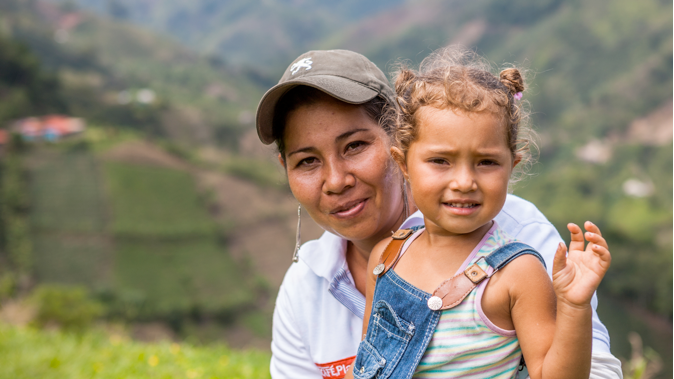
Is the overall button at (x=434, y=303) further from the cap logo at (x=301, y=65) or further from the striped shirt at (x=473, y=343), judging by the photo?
the cap logo at (x=301, y=65)

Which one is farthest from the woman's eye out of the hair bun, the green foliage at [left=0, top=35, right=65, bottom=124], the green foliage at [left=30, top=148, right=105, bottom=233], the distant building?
the green foliage at [left=0, top=35, right=65, bottom=124]

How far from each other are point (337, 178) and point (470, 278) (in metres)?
0.50

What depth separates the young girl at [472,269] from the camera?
106 centimetres

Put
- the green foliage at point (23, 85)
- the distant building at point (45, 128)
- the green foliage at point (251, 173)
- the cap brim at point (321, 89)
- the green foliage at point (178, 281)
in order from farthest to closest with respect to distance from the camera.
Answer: the green foliage at point (251, 173)
the green foliage at point (23, 85)
the distant building at point (45, 128)
the green foliage at point (178, 281)
the cap brim at point (321, 89)

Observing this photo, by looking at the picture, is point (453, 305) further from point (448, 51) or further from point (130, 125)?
point (130, 125)

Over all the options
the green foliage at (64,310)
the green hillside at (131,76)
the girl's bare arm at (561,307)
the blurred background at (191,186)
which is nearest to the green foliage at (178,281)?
the blurred background at (191,186)

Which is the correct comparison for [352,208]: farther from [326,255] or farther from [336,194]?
[326,255]

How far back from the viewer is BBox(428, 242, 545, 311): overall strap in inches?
44.9

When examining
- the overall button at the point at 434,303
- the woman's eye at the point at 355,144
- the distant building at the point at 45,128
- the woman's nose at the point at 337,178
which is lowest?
the distant building at the point at 45,128

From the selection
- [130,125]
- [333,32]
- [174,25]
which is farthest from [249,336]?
[174,25]

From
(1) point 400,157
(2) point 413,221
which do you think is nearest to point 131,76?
(2) point 413,221

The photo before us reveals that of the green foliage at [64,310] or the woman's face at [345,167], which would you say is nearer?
the woman's face at [345,167]

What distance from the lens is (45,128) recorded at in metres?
31.7

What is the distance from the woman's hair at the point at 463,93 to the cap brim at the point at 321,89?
0.15m
